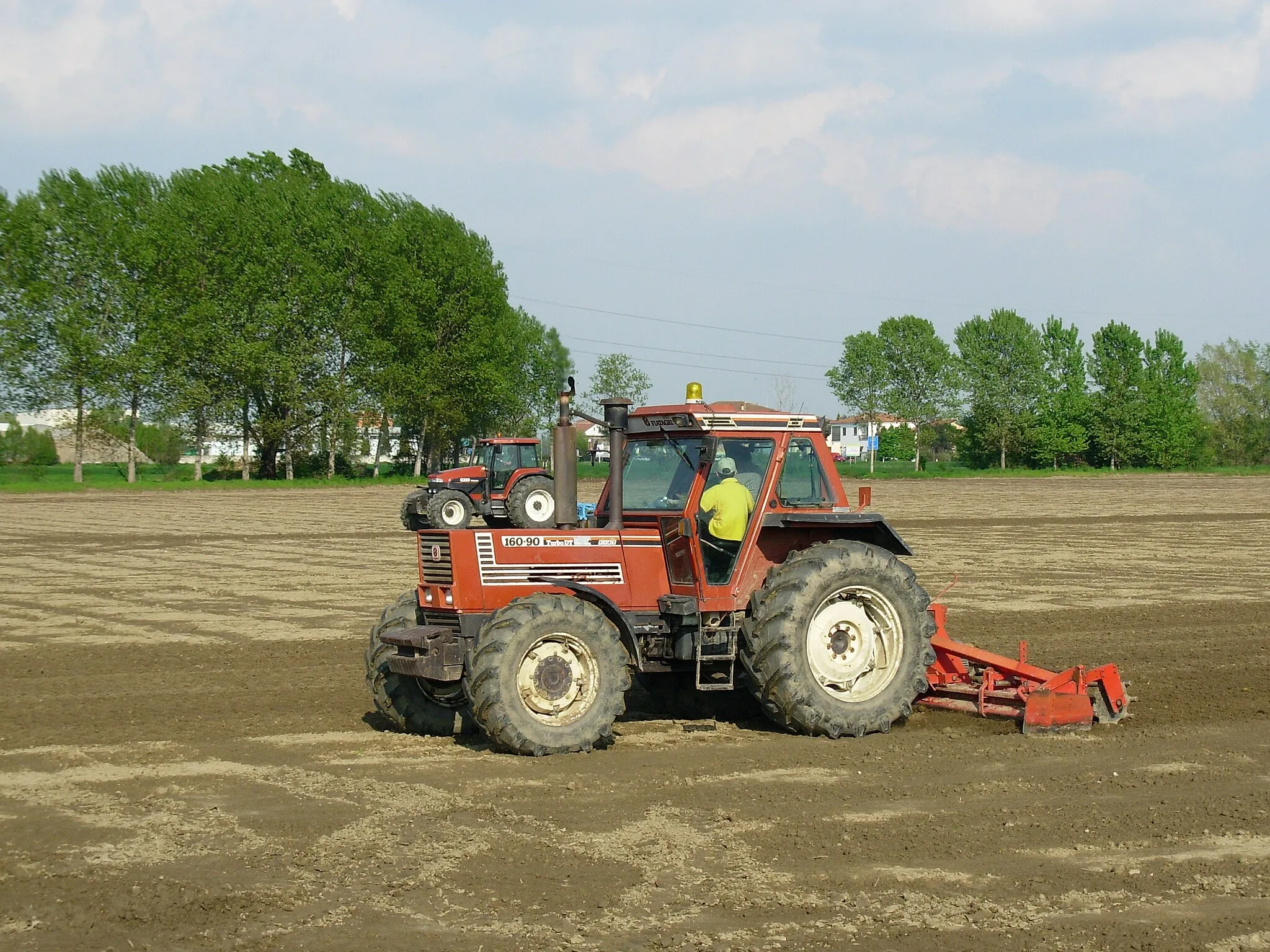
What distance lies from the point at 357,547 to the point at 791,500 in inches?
661

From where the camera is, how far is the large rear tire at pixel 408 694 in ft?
29.0

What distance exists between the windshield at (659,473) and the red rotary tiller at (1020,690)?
206 cm

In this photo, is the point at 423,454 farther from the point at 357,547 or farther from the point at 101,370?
the point at 357,547

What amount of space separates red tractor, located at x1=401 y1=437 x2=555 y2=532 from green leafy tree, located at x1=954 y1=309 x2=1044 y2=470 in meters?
60.5

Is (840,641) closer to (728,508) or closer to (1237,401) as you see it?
(728,508)

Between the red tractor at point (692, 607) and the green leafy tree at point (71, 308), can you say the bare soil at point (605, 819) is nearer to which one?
the red tractor at point (692, 607)

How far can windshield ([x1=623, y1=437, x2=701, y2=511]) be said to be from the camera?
29.7 feet

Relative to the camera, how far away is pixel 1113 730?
9172 mm

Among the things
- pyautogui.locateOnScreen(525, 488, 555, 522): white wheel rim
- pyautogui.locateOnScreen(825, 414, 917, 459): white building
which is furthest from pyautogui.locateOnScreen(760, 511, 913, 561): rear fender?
pyautogui.locateOnScreen(825, 414, 917, 459): white building

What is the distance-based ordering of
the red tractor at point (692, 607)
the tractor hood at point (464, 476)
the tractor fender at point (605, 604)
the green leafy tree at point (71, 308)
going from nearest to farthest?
the red tractor at point (692, 607) → the tractor fender at point (605, 604) → the tractor hood at point (464, 476) → the green leafy tree at point (71, 308)

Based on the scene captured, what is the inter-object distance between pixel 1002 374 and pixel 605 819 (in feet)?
278

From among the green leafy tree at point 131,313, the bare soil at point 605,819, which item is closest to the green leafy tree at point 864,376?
the green leafy tree at point 131,313

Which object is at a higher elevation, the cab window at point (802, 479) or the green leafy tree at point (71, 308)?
the green leafy tree at point (71, 308)

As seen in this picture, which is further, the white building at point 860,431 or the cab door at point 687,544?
the white building at point 860,431
